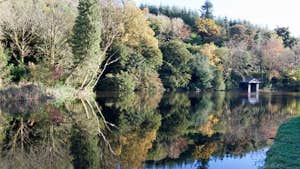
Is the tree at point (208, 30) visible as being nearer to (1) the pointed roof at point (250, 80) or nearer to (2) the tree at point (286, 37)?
(2) the tree at point (286, 37)

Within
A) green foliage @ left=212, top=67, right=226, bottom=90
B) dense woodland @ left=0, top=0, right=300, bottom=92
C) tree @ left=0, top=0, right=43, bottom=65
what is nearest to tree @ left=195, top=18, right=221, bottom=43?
dense woodland @ left=0, top=0, right=300, bottom=92

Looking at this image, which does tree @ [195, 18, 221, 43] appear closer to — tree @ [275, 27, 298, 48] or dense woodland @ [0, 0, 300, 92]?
dense woodland @ [0, 0, 300, 92]

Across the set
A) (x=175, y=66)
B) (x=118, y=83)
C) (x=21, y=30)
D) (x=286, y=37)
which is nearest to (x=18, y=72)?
(x=21, y=30)

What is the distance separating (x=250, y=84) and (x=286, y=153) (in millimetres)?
46187

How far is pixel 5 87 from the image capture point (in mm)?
22703

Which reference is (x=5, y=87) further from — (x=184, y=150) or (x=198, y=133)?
(x=184, y=150)

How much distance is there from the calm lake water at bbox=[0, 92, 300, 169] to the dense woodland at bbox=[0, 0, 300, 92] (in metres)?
9.41

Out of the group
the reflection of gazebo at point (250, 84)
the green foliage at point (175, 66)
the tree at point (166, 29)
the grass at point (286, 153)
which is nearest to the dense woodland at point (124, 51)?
the green foliage at point (175, 66)

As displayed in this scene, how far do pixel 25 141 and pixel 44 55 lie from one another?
17.8m

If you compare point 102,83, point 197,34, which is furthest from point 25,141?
point 197,34

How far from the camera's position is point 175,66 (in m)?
47.6

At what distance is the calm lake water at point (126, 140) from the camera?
8.90 meters

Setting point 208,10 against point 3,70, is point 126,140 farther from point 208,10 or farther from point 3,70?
point 208,10

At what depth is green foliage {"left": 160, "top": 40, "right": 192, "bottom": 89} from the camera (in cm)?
4716
